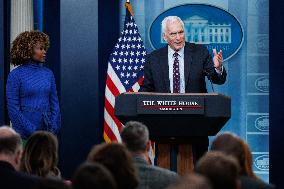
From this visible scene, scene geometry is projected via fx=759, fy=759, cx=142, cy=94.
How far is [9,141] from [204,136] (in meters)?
1.55

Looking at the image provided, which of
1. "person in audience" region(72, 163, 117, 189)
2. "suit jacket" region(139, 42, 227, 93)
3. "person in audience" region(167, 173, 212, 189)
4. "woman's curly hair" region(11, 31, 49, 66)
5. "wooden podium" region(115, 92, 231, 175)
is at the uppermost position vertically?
"woman's curly hair" region(11, 31, 49, 66)

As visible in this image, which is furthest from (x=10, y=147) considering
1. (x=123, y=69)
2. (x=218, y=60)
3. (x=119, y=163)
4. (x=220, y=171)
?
(x=123, y=69)

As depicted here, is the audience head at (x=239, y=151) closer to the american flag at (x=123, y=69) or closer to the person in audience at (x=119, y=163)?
the person in audience at (x=119, y=163)

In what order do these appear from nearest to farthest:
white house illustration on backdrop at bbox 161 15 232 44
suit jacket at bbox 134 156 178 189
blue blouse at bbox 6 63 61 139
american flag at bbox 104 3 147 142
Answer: suit jacket at bbox 134 156 178 189 < blue blouse at bbox 6 63 61 139 < american flag at bbox 104 3 147 142 < white house illustration on backdrop at bbox 161 15 232 44

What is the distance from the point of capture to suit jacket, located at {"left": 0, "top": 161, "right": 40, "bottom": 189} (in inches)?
150

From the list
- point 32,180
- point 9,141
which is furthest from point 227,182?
point 9,141

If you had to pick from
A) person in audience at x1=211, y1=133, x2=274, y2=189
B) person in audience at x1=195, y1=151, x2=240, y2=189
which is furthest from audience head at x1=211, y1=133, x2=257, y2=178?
person in audience at x1=195, y1=151, x2=240, y2=189

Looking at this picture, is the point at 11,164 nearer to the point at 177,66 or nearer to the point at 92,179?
the point at 92,179

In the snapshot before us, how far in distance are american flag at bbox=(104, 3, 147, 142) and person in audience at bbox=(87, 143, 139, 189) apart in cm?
429

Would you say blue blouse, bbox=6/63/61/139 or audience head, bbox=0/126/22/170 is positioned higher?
→ blue blouse, bbox=6/63/61/139

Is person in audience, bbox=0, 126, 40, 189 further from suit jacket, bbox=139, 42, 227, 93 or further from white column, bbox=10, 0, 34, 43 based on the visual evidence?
white column, bbox=10, 0, 34, 43

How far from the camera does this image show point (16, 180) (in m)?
3.85

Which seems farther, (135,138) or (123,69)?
(123,69)

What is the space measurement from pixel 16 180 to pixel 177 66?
227 centimetres
